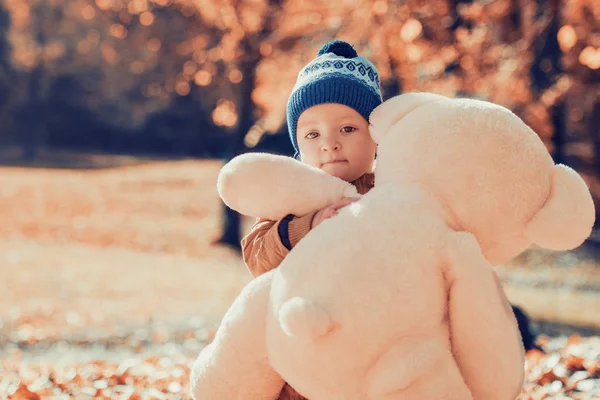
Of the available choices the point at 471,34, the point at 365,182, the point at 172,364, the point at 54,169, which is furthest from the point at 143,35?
the point at 365,182

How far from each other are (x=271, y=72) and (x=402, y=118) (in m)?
10.6

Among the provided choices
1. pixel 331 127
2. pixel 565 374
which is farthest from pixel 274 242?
pixel 565 374

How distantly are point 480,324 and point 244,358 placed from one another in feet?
2.51

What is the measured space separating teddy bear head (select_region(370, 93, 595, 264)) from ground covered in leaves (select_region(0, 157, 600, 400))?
7.61 ft

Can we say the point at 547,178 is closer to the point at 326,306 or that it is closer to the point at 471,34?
the point at 326,306

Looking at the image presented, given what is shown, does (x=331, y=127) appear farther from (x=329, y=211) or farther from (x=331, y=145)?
(x=329, y=211)

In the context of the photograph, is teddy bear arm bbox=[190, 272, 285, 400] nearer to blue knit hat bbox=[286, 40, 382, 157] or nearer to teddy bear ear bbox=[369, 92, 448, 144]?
teddy bear ear bbox=[369, 92, 448, 144]

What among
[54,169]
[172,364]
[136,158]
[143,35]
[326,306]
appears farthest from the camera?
[136,158]

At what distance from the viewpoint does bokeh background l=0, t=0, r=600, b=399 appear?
6.21m

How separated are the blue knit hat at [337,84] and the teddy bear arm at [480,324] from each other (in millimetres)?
735

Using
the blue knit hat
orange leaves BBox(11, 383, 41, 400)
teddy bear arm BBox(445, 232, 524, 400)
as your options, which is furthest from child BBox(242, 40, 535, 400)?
orange leaves BBox(11, 383, 41, 400)

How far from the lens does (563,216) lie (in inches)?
94.7

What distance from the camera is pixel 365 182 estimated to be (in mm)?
3008

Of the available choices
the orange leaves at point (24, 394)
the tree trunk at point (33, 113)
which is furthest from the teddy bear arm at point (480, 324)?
the tree trunk at point (33, 113)
